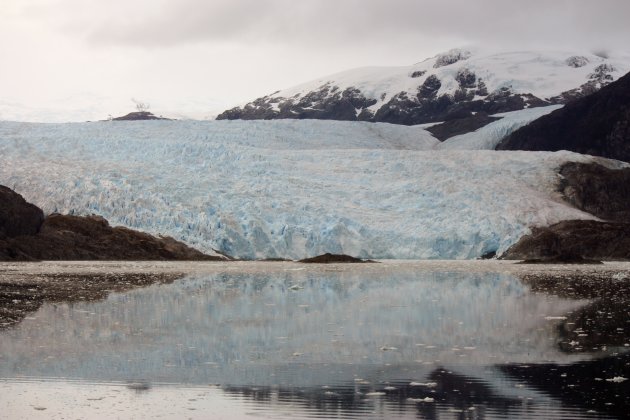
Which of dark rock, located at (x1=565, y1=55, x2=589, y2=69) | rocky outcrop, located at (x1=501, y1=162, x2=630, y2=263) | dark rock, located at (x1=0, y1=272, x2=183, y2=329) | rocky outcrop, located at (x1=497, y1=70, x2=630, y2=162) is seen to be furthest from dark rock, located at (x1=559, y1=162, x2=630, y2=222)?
dark rock, located at (x1=565, y1=55, x2=589, y2=69)

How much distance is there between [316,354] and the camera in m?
10.2

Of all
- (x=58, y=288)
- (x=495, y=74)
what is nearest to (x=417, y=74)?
(x=495, y=74)

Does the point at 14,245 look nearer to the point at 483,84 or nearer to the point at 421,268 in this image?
the point at 421,268

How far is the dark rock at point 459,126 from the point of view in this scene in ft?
230

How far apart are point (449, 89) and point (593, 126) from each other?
3694cm

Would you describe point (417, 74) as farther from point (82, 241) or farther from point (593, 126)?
point (82, 241)

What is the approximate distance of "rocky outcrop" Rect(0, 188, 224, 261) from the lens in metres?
33.4

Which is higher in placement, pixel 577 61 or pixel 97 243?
pixel 577 61

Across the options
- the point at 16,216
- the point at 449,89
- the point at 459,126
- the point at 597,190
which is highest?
the point at 449,89

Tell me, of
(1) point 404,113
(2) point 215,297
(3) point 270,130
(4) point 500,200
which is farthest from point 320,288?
(1) point 404,113

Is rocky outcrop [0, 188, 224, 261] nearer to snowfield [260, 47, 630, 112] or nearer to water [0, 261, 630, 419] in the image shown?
water [0, 261, 630, 419]

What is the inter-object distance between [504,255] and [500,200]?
3.39 metres

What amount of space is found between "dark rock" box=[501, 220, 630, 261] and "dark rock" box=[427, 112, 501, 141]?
97.1ft

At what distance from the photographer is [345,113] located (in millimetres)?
97000
